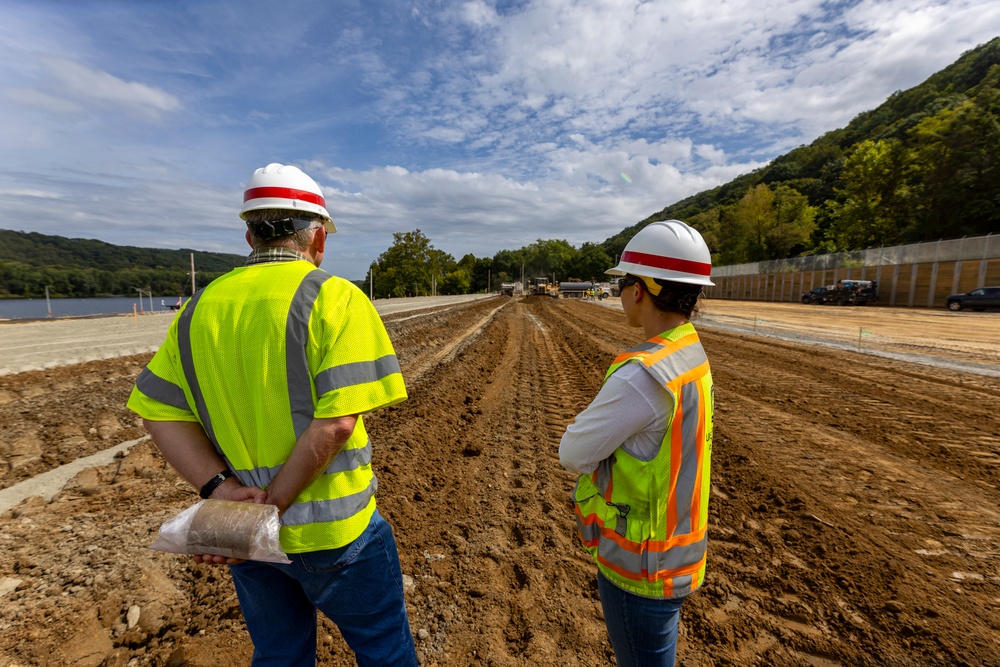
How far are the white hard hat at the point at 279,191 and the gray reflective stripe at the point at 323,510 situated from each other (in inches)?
42.3

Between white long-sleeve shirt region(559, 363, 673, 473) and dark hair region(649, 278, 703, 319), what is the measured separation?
331 mm

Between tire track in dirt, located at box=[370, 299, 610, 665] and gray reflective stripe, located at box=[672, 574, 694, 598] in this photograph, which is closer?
gray reflective stripe, located at box=[672, 574, 694, 598]

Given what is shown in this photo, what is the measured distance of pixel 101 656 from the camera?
→ 2.57 meters

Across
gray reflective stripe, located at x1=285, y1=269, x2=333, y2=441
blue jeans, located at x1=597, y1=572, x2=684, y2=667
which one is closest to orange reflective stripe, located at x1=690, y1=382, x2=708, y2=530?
blue jeans, located at x1=597, y1=572, x2=684, y2=667

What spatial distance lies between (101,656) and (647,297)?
3.71 m

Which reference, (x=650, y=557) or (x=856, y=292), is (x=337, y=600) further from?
(x=856, y=292)

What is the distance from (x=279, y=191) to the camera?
1.61 meters

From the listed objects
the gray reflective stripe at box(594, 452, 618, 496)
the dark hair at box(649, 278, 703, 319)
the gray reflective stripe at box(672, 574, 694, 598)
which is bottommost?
the gray reflective stripe at box(672, 574, 694, 598)

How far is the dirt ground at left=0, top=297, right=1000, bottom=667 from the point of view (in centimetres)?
269

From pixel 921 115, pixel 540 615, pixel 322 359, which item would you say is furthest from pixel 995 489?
pixel 921 115

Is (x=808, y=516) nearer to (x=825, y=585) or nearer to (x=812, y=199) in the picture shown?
(x=825, y=585)

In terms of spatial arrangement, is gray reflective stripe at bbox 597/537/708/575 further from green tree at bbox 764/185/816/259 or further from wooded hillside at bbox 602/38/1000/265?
green tree at bbox 764/185/816/259

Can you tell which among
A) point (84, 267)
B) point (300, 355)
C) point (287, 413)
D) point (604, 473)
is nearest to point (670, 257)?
point (604, 473)

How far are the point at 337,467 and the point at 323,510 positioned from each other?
145 millimetres
